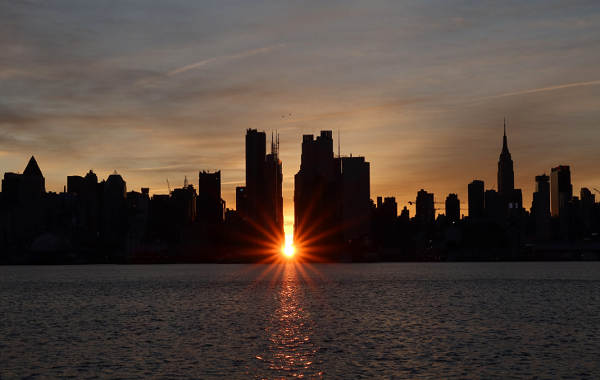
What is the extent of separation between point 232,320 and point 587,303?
7514 centimetres

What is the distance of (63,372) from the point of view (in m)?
55.2

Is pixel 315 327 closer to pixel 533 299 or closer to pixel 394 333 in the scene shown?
pixel 394 333

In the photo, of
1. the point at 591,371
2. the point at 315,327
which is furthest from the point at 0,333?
the point at 591,371

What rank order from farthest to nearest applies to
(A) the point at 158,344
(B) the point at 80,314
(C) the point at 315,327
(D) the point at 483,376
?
(B) the point at 80,314
(C) the point at 315,327
(A) the point at 158,344
(D) the point at 483,376

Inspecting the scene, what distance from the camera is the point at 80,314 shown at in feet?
372

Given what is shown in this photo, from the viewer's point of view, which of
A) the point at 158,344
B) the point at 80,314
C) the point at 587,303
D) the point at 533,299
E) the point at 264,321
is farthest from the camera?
the point at 533,299

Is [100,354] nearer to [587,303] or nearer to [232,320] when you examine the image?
[232,320]

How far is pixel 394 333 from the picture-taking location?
268 ft

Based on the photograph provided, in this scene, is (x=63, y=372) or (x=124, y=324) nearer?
(x=63, y=372)

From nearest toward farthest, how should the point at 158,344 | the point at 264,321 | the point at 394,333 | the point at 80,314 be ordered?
1. the point at 158,344
2. the point at 394,333
3. the point at 264,321
4. the point at 80,314

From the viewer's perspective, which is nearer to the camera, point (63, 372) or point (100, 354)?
point (63, 372)

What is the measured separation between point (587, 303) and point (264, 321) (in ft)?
234

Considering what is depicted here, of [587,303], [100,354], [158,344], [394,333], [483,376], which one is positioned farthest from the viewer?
[587,303]

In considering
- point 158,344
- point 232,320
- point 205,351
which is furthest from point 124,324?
point 205,351
